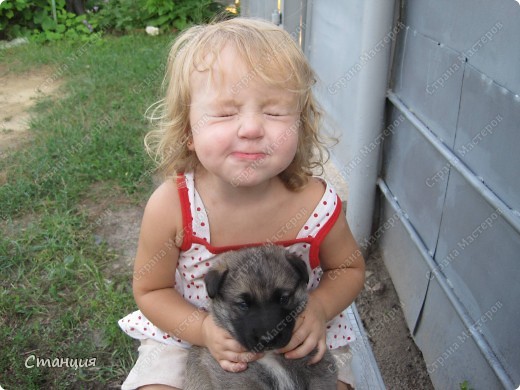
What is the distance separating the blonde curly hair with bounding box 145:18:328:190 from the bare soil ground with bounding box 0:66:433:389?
4.38 ft

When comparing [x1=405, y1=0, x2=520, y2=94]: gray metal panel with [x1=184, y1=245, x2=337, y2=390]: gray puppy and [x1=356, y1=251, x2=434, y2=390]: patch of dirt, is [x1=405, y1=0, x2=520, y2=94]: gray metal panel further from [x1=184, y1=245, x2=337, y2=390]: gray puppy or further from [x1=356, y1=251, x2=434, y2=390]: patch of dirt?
[x1=356, y1=251, x2=434, y2=390]: patch of dirt

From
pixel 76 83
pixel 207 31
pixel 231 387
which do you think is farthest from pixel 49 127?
pixel 231 387

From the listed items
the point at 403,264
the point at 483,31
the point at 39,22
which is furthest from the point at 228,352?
the point at 39,22

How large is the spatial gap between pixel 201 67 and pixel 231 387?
3.80ft

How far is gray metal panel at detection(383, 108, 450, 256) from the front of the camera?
2898 millimetres

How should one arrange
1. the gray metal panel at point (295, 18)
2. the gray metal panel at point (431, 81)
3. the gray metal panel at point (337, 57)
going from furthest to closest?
the gray metal panel at point (295, 18) → the gray metal panel at point (337, 57) → the gray metal panel at point (431, 81)

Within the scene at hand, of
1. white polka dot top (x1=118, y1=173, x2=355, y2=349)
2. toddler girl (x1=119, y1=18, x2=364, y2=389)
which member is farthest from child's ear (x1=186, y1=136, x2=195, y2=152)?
white polka dot top (x1=118, y1=173, x2=355, y2=349)

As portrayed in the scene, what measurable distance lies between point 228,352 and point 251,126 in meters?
0.80

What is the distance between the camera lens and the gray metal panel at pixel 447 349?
2.49m

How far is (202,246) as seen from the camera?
2.29m

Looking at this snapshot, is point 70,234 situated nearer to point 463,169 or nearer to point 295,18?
point 463,169

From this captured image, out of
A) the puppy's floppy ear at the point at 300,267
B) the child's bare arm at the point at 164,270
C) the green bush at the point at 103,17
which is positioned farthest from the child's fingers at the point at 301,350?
the green bush at the point at 103,17

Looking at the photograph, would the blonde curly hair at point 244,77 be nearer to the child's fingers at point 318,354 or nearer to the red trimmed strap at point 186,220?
the red trimmed strap at point 186,220

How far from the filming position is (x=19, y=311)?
11.1 feet
